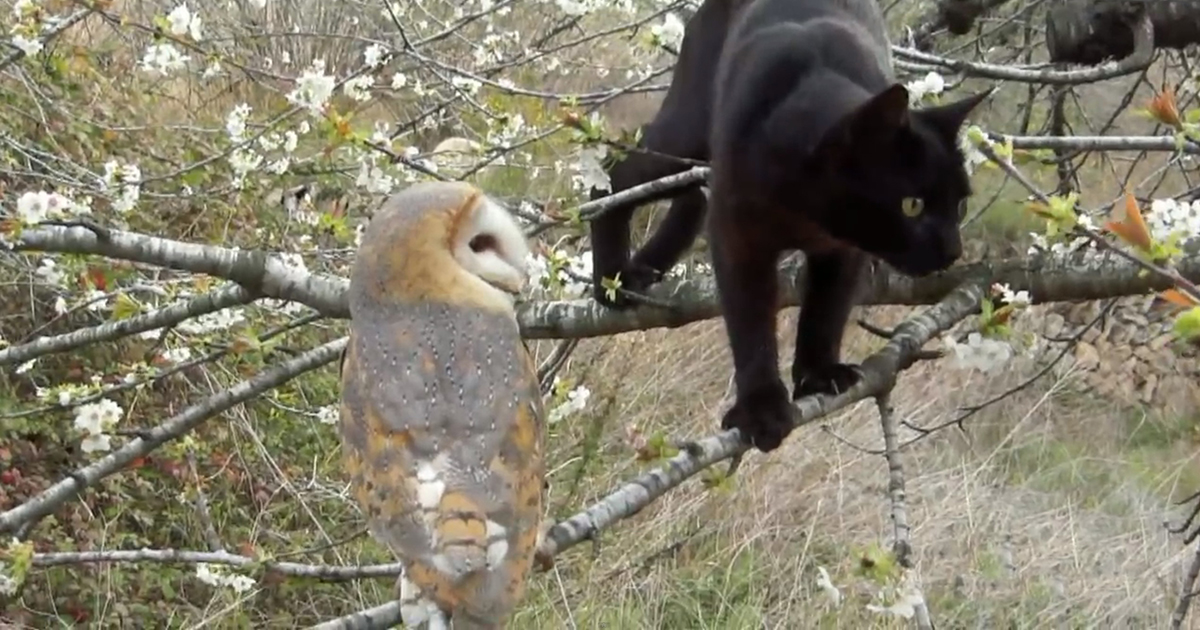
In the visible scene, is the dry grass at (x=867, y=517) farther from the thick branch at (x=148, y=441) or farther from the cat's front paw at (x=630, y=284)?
the thick branch at (x=148, y=441)

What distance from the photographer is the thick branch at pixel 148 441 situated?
1.88m

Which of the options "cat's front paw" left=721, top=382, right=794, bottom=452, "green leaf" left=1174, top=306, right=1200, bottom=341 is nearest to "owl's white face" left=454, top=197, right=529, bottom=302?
"green leaf" left=1174, top=306, right=1200, bottom=341

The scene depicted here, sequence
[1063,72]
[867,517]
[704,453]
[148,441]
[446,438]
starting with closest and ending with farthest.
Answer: [446,438]
[704,453]
[148,441]
[1063,72]
[867,517]

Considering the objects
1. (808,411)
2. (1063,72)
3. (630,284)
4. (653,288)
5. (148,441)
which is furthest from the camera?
(630,284)

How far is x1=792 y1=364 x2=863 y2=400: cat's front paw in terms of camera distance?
7.43 feet

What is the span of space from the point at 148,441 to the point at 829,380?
1.07m

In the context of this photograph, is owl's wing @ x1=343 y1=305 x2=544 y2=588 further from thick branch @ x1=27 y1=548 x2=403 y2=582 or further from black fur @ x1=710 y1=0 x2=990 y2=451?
black fur @ x1=710 y1=0 x2=990 y2=451

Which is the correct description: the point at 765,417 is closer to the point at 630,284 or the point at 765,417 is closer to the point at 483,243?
the point at 630,284

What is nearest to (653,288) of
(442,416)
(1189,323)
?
(442,416)

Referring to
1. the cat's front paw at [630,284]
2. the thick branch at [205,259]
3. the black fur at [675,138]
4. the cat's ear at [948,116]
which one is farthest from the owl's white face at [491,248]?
the black fur at [675,138]

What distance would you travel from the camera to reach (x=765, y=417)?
225cm

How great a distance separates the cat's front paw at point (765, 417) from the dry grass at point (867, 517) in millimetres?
1587

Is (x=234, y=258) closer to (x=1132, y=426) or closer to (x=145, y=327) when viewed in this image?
(x=145, y=327)

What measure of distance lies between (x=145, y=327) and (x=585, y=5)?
5.16 ft
